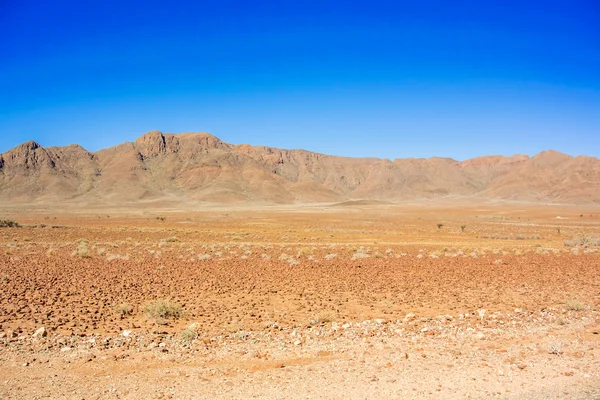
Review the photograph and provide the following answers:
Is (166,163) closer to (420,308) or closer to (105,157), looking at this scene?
(105,157)

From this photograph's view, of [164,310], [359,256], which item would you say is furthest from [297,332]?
[359,256]

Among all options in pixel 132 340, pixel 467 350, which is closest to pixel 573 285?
pixel 467 350

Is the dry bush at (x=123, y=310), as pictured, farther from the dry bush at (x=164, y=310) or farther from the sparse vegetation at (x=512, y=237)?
the sparse vegetation at (x=512, y=237)

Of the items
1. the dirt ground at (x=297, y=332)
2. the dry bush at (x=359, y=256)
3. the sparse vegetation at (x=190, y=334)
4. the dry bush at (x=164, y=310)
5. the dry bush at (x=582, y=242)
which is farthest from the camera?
the dry bush at (x=582, y=242)

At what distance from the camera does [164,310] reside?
1091 centimetres

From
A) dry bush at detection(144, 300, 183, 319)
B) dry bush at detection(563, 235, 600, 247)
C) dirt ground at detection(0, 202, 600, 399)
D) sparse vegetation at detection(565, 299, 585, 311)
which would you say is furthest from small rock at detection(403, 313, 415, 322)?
dry bush at detection(563, 235, 600, 247)

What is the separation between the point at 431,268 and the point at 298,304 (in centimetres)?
951

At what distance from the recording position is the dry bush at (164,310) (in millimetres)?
10875

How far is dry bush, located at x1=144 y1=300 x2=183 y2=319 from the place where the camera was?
1088 cm

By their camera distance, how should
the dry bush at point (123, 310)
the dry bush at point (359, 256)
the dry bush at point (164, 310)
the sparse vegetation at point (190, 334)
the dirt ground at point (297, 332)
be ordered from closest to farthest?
1. the dirt ground at point (297, 332)
2. the sparse vegetation at point (190, 334)
3. the dry bush at point (164, 310)
4. the dry bush at point (123, 310)
5. the dry bush at point (359, 256)

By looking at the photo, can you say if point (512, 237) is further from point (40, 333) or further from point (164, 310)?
point (40, 333)

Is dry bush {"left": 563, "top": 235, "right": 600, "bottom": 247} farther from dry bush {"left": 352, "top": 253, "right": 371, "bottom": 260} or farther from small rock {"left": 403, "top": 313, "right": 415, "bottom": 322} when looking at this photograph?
small rock {"left": 403, "top": 313, "right": 415, "bottom": 322}

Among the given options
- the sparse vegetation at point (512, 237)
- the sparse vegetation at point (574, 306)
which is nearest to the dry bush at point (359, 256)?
the sparse vegetation at point (574, 306)

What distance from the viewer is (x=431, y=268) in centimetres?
2003
